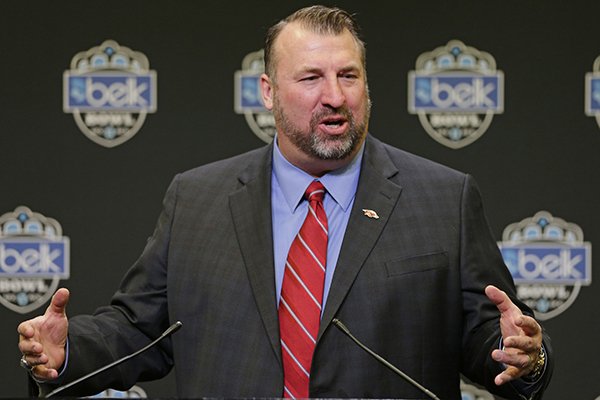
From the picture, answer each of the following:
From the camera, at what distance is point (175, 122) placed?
3.53 metres

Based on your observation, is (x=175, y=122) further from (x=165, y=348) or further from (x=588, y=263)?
(x=588, y=263)

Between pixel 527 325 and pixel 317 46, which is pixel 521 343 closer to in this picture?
pixel 527 325

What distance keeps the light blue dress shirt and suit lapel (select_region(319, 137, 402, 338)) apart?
4cm

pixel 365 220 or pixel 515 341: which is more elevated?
pixel 365 220

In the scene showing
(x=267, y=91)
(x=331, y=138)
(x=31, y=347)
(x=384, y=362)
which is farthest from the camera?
(x=267, y=91)

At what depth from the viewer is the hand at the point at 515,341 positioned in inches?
78.1

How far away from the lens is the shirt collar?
249 centimetres

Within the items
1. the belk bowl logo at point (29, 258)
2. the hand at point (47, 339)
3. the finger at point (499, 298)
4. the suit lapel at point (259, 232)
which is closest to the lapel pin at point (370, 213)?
the suit lapel at point (259, 232)

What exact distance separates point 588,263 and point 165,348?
1.53 m

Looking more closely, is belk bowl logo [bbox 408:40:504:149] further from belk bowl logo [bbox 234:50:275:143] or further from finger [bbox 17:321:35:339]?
finger [bbox 17:321:35:339]

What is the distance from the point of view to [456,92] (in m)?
3.44

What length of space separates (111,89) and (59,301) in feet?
4.91

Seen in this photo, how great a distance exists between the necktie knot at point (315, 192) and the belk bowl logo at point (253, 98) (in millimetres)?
1011

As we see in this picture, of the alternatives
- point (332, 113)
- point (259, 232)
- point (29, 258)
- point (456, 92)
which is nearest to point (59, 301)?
point (259, 232)
